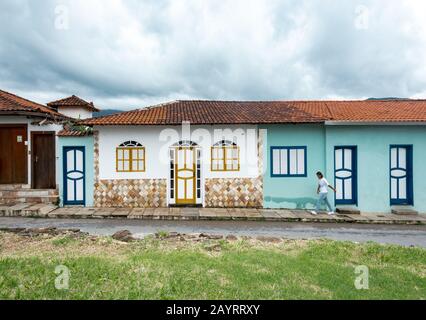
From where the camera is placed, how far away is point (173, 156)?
12.6 m

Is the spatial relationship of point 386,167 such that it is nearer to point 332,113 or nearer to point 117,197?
point 332,113

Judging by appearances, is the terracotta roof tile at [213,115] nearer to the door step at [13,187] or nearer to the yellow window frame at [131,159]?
the yellow window frame at [131,159]

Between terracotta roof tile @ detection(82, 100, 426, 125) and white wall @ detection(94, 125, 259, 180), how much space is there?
0.40 m

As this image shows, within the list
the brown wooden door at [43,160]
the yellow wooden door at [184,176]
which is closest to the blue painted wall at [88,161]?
the brown wooden door at [43,160]

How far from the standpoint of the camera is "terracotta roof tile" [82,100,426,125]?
485 inches

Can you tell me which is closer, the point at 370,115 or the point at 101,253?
the point at 101,253

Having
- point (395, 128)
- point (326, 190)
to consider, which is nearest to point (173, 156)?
point (326, 190)

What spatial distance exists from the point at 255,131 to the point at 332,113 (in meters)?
3.48

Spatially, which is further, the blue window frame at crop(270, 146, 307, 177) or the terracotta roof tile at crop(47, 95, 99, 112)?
the terracotta roof tile at crop(47, 95, 99, 112)

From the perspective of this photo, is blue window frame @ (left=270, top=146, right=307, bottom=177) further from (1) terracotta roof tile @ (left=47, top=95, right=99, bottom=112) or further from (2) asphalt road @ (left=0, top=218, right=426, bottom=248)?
(1) terracotta roof tile @ (left=47, top=95, right=99, bottom=112)

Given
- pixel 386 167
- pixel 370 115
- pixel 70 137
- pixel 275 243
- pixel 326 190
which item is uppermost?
pixel 370 115

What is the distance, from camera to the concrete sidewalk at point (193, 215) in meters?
10.9

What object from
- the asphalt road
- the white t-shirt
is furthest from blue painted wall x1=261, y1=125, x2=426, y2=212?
the asphalt road

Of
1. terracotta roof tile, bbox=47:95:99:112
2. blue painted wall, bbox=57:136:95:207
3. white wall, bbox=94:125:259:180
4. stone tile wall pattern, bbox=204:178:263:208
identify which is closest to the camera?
blue painted wall, bbox=57:136:95:207
